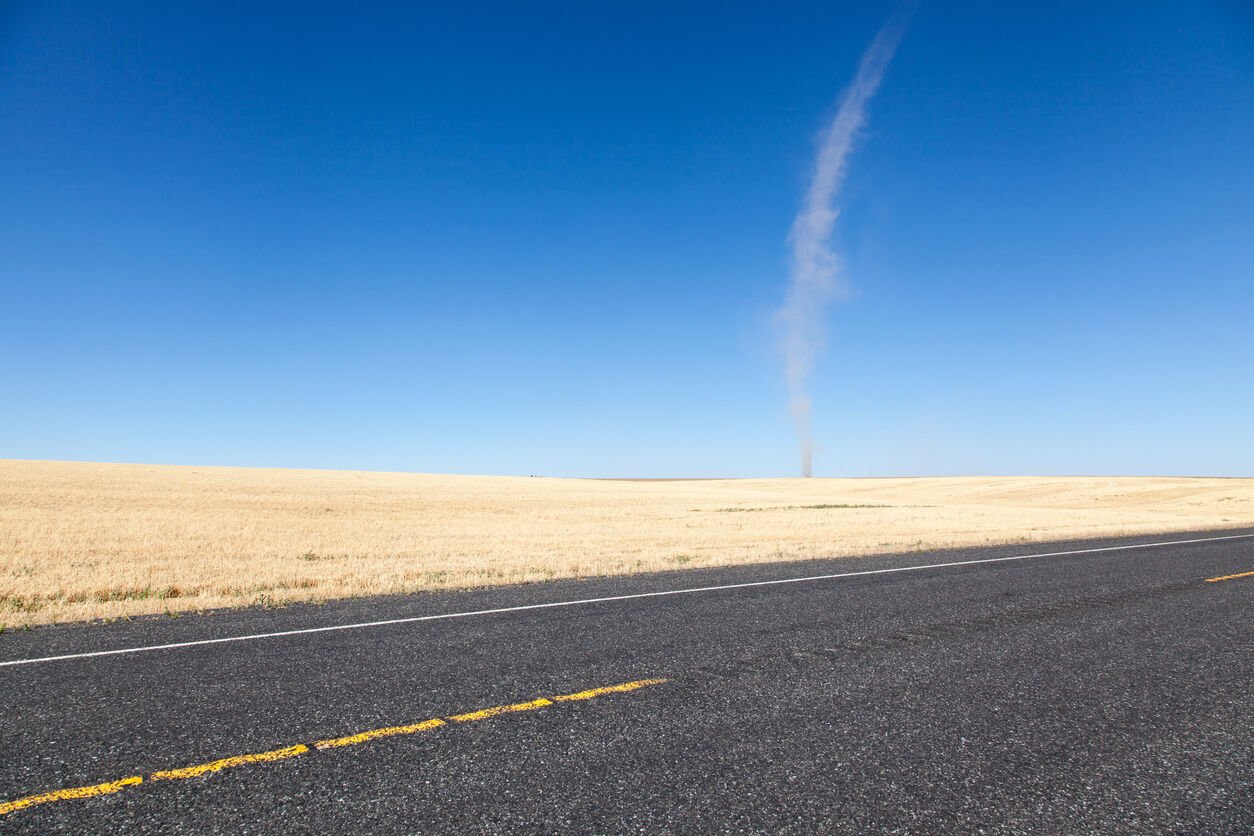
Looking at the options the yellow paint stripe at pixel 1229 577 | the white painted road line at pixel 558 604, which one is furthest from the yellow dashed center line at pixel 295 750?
the yellow paint stripe at pixel 1229 577

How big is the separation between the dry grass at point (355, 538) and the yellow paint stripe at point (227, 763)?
20.8 feet

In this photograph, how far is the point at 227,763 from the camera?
411 cm

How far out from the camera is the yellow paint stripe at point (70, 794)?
363 cm

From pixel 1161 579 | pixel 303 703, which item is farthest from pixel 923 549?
pixel 303 703

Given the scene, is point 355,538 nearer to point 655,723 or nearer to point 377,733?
point 377,733

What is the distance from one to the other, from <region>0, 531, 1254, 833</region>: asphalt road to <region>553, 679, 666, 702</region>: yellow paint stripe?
0.06m

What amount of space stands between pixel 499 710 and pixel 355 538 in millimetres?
16636

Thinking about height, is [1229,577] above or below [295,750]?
above

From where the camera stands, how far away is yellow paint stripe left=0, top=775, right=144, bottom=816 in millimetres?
3629

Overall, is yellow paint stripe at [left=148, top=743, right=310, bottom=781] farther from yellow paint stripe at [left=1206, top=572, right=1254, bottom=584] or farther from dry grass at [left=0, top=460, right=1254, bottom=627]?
yellow paint stripe at [left=1206, top=572, right=1254, bottom=584]

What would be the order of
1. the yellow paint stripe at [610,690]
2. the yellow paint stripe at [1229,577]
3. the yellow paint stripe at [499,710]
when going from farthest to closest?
the yellow paint stripe at [1229,577]
the yellow paint stripe at [610,690]
the yellow paint stripe at [499,710]

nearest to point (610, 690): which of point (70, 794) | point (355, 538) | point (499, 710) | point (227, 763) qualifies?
point (499, 710)

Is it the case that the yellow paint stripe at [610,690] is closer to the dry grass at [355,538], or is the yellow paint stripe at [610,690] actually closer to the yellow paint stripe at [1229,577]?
the dry grass at [355,538]

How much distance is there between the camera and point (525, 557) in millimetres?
15219
